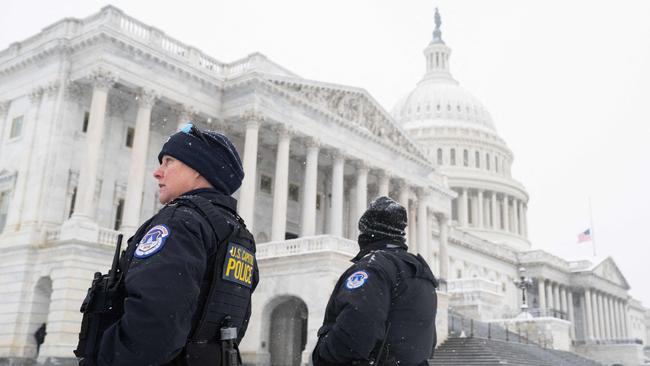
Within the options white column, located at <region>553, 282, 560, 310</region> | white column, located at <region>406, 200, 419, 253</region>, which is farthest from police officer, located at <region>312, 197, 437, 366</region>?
white column, located at <region>553, 282, 560, 310</region>

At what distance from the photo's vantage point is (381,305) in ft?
16.2

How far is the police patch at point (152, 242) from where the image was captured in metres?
3.27

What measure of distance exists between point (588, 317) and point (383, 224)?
91953 mm

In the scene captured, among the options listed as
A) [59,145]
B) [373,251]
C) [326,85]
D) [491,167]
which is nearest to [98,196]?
[59,145]

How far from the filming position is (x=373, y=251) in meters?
5.52

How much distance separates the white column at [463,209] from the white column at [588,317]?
19.0 m

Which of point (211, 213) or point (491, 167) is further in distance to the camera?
point (491, 167)

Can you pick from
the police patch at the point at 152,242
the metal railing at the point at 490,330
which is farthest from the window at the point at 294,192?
the police patch at the point at 152,242

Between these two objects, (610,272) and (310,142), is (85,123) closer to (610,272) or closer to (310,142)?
(310,142)

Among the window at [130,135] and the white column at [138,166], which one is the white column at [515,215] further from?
the white column at [138,166]

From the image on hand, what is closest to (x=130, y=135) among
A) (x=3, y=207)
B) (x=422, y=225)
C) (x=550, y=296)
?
(x=3, y=207)

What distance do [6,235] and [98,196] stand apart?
466 cm

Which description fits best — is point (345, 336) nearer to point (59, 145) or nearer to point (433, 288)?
point (433, 288)

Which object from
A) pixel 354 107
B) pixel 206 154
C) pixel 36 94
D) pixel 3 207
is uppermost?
pixel 354 107
